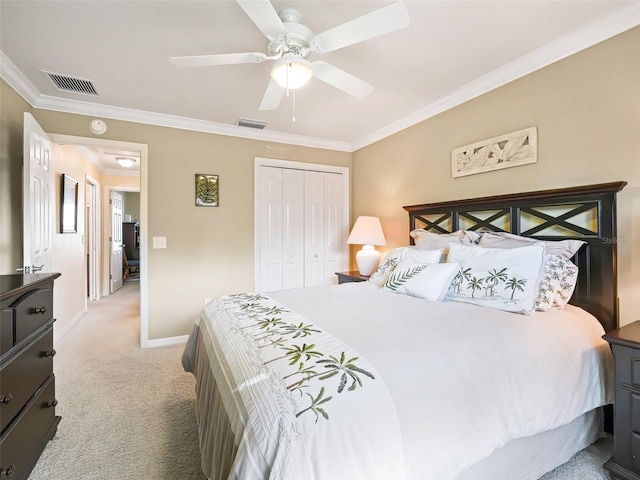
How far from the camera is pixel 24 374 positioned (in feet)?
4.88

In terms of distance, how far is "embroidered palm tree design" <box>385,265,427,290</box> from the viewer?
2.18 metres

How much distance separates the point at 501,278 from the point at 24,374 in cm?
256

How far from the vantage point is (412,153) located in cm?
343

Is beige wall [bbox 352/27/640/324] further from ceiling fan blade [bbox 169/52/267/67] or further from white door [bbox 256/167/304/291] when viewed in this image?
ceiling fan blade [bbox 169/52/267/67]

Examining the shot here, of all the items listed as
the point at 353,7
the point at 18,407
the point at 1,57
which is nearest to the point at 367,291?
the point at 353,7

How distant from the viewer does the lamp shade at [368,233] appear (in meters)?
3.58

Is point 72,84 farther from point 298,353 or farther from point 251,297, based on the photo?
point 298,353

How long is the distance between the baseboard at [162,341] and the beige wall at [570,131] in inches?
122

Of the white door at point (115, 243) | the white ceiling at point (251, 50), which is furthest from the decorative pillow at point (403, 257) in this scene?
the white door at point (115, 243)

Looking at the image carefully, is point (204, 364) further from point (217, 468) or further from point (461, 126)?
point (461, 126)

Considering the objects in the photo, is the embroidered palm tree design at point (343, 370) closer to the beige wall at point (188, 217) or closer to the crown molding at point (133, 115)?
the beige wall at point (188, 217)

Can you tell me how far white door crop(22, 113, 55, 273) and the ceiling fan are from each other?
1.54 meters

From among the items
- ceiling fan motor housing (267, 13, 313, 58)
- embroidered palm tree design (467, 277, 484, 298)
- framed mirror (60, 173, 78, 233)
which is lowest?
embroidered palm tree design (467, 277, 484, 298)

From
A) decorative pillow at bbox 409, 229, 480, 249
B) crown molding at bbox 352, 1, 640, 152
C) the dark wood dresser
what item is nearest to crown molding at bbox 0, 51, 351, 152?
crown molding at bbox 352, 1, 640, 152
